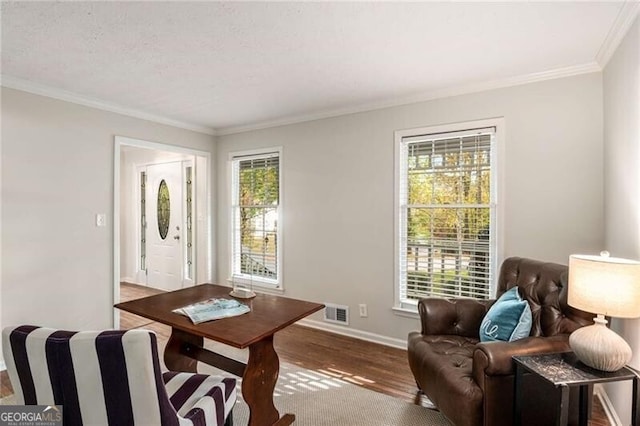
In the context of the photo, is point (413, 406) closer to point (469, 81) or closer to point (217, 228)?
point (469, 81)

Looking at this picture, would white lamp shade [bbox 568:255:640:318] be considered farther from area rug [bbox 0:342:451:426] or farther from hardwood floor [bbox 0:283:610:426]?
area rug [bbox 0:342:451:426]

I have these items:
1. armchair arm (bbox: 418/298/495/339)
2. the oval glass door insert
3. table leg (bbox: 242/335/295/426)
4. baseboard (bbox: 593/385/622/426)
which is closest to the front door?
the oval glass door insert

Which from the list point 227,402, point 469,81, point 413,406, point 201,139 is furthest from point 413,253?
point 201,139

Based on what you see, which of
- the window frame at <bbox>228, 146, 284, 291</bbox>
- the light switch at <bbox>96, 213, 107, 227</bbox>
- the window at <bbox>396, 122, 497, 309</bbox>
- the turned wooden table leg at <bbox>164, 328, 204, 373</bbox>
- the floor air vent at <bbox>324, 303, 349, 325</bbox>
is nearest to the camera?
the turned wooden table leg at <bbox>164, 328, 204, 373</bbox>

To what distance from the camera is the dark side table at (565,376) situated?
1.47 metres

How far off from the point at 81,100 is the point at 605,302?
4.36 metres

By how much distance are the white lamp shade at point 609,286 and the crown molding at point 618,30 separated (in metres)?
1.38

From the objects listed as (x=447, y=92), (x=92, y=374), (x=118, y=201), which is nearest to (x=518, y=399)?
(x=92, y=374)

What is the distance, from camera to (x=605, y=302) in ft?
5.10

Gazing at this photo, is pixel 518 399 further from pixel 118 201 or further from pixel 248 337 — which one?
pixel 118 201

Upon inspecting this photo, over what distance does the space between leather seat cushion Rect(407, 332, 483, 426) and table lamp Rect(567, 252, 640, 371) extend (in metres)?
0.57

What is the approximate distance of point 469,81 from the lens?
284 cm

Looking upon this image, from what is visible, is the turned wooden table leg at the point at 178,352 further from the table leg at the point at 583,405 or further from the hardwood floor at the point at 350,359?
the table leg at the point at 583,405

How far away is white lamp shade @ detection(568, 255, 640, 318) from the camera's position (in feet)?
4.95
